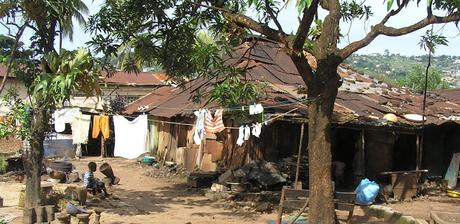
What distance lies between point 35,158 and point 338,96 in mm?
9426

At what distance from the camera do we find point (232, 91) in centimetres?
910

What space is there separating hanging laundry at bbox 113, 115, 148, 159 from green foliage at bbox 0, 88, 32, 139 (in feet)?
14.9

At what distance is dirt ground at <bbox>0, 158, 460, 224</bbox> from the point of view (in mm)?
11516

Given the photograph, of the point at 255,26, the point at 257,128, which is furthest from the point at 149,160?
the point at 255,26

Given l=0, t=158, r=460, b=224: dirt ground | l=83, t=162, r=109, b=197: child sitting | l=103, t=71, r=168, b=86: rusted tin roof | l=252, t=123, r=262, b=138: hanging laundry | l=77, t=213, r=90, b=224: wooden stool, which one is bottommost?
l=0, t=158, r=460, b=224: dirt ground

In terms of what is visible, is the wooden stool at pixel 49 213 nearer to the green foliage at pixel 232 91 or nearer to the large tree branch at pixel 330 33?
the green foliage at pixel 232 91

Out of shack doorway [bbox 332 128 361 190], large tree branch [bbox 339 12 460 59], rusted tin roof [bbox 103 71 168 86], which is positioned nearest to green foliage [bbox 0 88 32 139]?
large tree branch [bbox 339 12 460 59]

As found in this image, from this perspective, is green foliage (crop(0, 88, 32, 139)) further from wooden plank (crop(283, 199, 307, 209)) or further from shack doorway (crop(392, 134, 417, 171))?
shack doorway (crop(392, 134, 417, 171))

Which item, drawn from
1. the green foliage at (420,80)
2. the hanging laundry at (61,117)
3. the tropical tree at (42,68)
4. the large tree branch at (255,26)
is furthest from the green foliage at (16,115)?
the green foliage at (420,80)

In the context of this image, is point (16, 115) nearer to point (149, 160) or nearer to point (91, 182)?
point (91, 182)

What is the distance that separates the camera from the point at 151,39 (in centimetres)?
987

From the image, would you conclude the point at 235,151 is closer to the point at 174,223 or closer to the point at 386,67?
the point at 174,223

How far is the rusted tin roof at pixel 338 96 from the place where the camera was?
574 inches

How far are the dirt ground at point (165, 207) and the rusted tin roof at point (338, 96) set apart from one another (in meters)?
2.42
